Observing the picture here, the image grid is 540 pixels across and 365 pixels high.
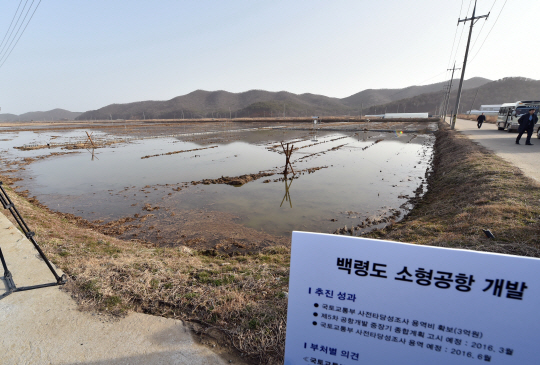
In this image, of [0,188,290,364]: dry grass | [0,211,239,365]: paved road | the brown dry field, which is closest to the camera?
[0,211,239,365]: paved road

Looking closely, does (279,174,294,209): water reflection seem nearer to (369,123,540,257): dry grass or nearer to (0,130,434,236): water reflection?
(0,130,434,236): water reflection

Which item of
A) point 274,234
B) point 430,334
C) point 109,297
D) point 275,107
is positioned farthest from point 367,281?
point 275,107

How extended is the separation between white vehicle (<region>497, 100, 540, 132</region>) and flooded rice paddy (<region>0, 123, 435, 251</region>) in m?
6.40

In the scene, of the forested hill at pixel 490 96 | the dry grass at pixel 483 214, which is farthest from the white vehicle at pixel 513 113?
the forested hill at pixel 490 96

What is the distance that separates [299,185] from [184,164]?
33.2 feet

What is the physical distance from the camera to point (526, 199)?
6102 millimetres

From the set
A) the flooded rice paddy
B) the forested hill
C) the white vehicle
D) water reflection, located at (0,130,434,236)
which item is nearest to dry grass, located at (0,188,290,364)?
the flooded rice paddy

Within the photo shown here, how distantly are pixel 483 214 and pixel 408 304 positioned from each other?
5.73 meters

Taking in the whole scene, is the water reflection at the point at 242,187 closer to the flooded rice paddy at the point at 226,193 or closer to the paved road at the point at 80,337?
the flooded rice paddy at the point at 226,193

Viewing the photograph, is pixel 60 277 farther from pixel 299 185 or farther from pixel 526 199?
pixel 299 185

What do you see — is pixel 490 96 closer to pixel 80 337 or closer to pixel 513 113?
pixel 513 113

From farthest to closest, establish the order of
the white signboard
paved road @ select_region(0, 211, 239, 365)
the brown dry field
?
the brown dry field
paved road @ select_region(0, 211, 239, 365)
the white signboard

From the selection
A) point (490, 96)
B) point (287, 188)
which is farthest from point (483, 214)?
point (490, 96)

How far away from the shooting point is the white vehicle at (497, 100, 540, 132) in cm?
1822
